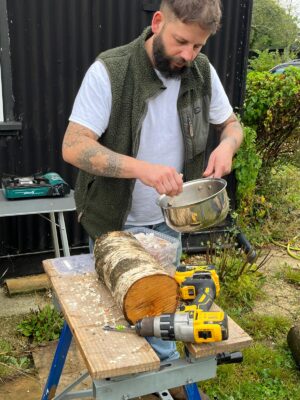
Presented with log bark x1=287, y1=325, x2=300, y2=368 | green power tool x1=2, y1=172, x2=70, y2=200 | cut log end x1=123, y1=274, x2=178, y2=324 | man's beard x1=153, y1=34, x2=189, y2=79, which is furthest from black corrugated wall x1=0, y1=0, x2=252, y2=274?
cut log end x1=123, y1=274, x2=178, y2=324

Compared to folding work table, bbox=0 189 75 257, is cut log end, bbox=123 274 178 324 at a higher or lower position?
higher

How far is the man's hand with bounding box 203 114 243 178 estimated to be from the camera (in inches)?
94.6

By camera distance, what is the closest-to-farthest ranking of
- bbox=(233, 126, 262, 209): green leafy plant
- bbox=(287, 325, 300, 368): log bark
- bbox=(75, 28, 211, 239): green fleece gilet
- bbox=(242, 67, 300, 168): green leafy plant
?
bbox=(75, 28, 211, 239): green fleece gilet, bbox=(287, 325, 300, 368): log bark, bbox=(233, 126, 262, 209): green leafy plant, bbox=(242, 67, 300, 168): green leafy plant

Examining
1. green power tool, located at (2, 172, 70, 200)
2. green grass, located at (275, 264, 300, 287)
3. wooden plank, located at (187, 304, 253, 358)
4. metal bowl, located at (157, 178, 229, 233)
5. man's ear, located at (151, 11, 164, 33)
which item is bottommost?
green grass, located at (275, 264, 300, 287)

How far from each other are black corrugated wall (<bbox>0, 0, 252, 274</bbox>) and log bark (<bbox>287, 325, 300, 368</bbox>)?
2278 mm

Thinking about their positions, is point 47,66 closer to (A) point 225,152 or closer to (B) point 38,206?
(B) point 38,206

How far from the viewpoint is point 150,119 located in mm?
2482

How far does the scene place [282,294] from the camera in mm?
4520

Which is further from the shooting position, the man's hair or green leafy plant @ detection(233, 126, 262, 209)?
green leafy plant @ detection(233, 126, 262, 209)

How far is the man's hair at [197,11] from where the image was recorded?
2107 mm

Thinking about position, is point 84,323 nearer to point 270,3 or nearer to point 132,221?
point 132,221

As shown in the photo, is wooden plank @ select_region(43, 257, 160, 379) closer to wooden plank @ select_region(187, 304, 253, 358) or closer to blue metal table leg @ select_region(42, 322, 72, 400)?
wooden plank @ select_region(187, 304, 253, 358)

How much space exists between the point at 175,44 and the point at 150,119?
41 centimetres

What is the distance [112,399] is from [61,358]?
0.92 m
